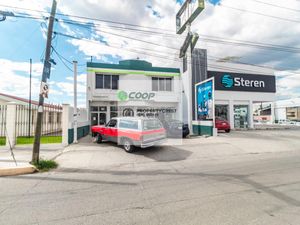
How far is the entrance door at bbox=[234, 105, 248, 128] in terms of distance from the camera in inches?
842

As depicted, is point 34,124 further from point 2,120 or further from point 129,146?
point 129,146

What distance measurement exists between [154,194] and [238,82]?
21138mm

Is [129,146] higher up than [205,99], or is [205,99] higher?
[205,99]

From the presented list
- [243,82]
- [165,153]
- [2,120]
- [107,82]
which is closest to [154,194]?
[165,153]

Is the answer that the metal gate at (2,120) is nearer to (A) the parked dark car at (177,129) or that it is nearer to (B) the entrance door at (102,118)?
(B) the entrance door at (102,118)

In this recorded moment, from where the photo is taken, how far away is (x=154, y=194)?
4.05 metres

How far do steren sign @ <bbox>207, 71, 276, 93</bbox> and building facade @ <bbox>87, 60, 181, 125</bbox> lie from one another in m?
5.17

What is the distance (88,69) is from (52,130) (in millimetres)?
7450

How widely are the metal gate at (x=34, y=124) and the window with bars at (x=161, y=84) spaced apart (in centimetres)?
1112

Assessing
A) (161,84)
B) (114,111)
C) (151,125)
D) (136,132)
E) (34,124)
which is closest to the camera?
(136,132)

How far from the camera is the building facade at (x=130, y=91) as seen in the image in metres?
18.0

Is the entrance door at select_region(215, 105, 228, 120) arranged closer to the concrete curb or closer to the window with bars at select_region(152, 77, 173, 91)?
the window with bars at select_region(152, 77, 173, 91)

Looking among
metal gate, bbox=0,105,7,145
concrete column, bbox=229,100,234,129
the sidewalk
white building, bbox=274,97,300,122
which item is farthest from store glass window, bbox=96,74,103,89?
white building, bbox=274,97,300,122

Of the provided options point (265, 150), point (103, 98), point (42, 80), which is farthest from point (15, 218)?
point (103, 98)
